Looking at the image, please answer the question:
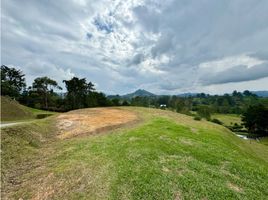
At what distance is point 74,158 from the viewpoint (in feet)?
39.7

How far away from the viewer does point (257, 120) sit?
2616 inches

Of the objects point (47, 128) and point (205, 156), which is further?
point (47, 128)

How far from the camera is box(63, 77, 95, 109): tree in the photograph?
66250 millimetres

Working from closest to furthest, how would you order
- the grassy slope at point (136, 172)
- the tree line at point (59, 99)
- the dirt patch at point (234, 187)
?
the grassy slope at point (136, 172)
the dirt patch at point (234, 187)
the tree line at point (59, 99)

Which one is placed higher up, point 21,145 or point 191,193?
point 21,145

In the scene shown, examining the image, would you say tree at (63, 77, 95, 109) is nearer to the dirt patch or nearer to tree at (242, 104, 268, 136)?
tree at (242, 104, 268, 136)

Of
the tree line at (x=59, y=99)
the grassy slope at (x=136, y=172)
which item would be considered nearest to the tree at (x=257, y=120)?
the tree line at (x=59, y=99)

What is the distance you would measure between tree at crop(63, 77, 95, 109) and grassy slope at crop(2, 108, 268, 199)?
52199mm

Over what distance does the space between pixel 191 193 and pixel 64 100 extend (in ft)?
209

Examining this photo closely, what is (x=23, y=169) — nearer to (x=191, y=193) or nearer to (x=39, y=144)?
(x=39, y=144)

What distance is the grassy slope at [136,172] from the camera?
353 inches

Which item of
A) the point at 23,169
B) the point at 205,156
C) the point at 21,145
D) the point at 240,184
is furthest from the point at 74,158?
the point at 240,184

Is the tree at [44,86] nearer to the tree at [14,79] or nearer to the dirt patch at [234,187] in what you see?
the tree at [14,79]

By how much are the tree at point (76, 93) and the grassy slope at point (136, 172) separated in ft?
171
